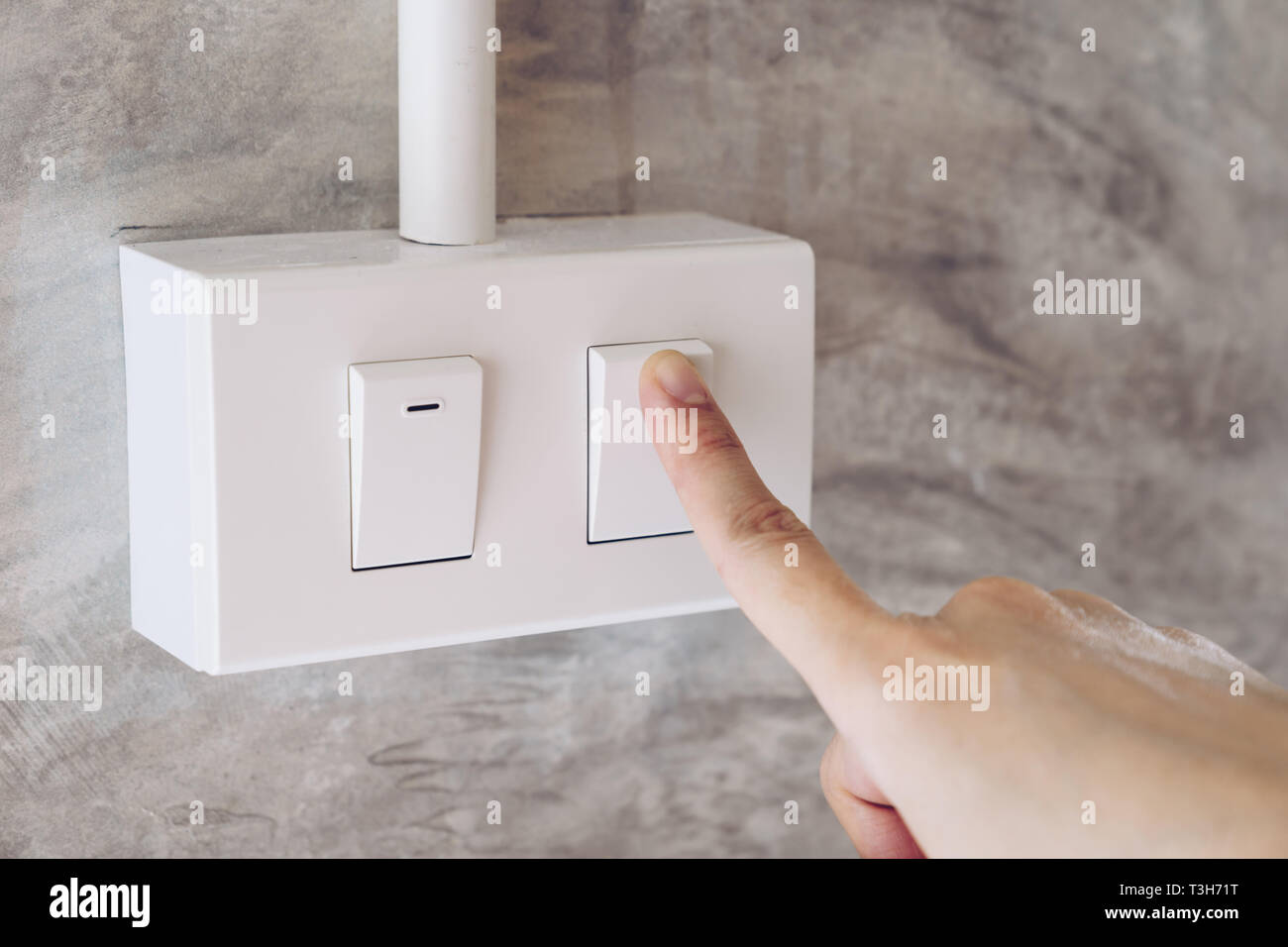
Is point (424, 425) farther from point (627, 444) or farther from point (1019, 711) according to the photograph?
point (1019, 711)

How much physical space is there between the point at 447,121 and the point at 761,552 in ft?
0.73

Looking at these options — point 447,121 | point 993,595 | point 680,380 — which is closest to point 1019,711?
point 993,595

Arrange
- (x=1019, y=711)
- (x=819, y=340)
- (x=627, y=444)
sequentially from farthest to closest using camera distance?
(x=819, y=340)
(x=627, y=444)
(x=1019, y=711)

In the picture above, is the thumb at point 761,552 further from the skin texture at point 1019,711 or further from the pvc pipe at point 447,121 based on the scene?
the pvc pipe at point 447,121

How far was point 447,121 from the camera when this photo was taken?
20.6 inches

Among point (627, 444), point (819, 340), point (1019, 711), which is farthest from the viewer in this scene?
point (819, 340)

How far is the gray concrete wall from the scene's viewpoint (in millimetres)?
524

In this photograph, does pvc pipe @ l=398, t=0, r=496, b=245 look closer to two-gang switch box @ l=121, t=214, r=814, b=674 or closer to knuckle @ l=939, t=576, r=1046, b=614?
two-gang switch box @ l=121, t=214, r=814, b=674

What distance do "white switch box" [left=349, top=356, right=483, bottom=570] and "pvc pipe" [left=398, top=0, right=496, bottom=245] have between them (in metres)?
0.07

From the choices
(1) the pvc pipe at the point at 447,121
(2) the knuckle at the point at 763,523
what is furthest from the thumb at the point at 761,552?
(1) the pvc pipe at the point at 447,121

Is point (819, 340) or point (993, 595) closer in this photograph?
point (993, 595)

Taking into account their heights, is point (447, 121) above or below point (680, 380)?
above
